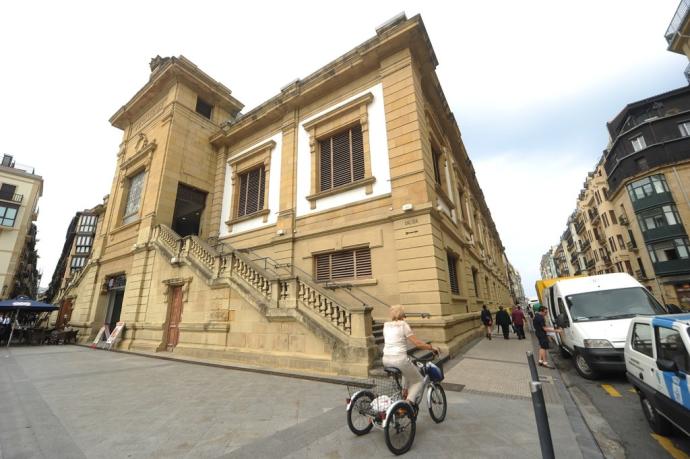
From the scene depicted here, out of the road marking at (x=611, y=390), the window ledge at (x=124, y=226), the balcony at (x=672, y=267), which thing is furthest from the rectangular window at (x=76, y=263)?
the balcony at (x=672, y=267)

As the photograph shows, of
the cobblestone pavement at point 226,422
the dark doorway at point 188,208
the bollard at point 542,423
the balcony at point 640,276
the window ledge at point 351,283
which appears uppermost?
the dark doorway at point 188,208

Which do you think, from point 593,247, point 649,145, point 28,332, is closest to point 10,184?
point 28,332

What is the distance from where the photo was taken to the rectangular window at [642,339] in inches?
162

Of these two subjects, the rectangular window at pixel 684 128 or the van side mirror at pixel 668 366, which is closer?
the van side mirror at pixel 668 366

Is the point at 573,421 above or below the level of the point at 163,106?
below

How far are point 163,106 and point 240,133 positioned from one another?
18.6 ft

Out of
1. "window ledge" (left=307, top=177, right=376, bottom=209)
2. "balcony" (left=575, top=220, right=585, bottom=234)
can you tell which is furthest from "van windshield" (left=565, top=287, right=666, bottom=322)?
"balcony" (left=575, top=220, right=585, bottom=234)

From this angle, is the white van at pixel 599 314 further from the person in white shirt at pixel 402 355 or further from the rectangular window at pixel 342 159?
the rectangular window at pixel 342 159

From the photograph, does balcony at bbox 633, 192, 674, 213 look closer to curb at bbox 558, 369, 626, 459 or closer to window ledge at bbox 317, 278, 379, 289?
curb at bbox 558, 369, 626, 459

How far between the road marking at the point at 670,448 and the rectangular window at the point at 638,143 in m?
41.7

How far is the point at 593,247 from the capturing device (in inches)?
1877

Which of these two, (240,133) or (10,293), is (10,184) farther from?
(240,133)

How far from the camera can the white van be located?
6.20 meters

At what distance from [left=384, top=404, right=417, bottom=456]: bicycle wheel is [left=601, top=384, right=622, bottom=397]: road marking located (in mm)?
4875
